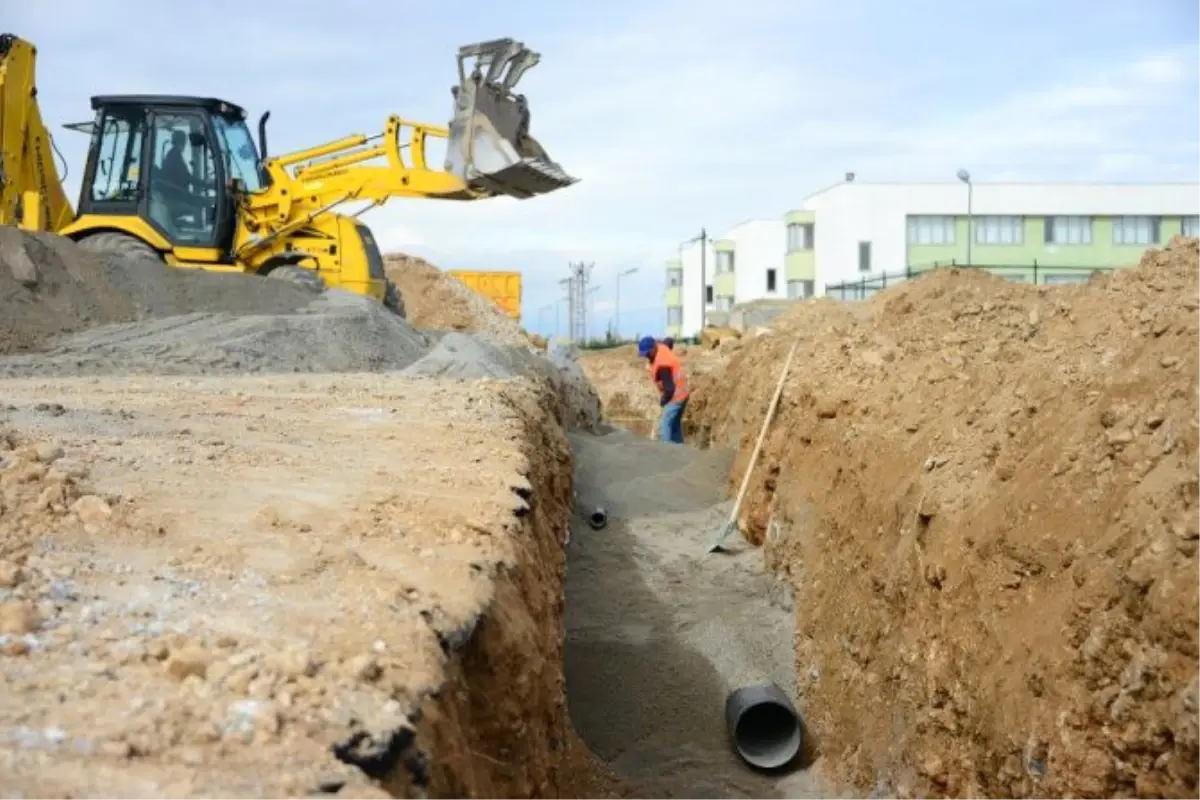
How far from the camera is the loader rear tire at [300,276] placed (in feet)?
45.8

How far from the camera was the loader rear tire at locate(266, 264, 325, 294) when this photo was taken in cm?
1395

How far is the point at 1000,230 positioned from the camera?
A: 158 ft

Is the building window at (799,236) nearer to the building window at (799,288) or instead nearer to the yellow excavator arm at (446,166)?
the building window at (799,288)

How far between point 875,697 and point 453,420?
2.88 m

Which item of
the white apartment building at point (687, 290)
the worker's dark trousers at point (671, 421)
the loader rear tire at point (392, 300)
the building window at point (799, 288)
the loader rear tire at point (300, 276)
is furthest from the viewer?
the white apartment building at point (687, 290)

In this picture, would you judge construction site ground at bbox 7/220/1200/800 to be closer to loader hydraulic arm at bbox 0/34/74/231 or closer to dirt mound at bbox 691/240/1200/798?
dirt mound at bbox 691/240/1200/798

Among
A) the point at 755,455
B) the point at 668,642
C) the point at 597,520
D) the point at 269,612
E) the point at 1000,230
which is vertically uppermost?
the point at 1000,230

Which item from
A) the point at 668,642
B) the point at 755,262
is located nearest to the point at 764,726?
the point at 668,642

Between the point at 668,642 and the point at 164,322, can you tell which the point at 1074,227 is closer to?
the point at 164,322

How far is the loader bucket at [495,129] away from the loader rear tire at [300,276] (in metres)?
2.13

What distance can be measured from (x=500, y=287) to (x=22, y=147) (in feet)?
70.2

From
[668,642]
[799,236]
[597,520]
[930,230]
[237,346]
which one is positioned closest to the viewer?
[668,642]

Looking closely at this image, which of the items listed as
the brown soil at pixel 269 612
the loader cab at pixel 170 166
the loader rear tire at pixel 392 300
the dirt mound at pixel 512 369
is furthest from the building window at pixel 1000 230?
the brown soil at pixel 269 612

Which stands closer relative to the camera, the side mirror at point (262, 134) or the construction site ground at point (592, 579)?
the construction site ground at point (592, 579)
